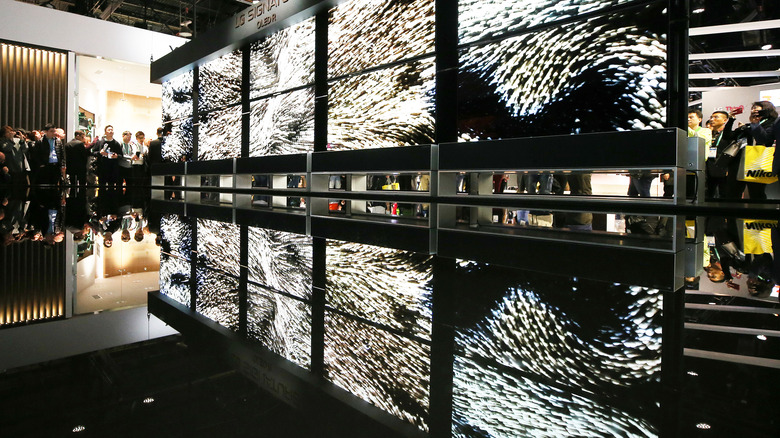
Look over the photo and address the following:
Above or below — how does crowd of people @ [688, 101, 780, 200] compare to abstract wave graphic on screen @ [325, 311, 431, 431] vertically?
above

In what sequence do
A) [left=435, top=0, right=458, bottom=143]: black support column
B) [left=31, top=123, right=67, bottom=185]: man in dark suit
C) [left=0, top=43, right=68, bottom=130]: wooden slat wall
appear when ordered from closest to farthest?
[left=435, top=0, right=458, bottom=143]: black support column, [left=31, top=123, right=67, bottom=185]: man in dark suit, [left=0, top=43, right=68, bottom=130]: wooden slat wall

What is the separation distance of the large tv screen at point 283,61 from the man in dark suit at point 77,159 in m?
5.90

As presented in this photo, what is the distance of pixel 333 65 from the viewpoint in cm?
547

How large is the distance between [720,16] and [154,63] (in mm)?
9507

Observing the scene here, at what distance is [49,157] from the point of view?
415 inches

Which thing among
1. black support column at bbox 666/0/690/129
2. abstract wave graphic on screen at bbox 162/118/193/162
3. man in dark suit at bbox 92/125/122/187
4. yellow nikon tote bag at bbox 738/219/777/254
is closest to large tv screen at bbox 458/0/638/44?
black support column at bbox 666/0/690/129

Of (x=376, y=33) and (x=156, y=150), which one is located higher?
(x=376, y=33)

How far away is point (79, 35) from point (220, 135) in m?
A: 6.89

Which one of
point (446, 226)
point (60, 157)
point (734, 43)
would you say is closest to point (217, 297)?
point (446, 226)

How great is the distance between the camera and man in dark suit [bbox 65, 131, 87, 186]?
34.6 ft

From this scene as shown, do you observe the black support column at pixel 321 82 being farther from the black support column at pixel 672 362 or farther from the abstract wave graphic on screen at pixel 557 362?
the black support column at pixel 672 362

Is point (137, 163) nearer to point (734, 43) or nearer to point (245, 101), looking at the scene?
point (245, 101)

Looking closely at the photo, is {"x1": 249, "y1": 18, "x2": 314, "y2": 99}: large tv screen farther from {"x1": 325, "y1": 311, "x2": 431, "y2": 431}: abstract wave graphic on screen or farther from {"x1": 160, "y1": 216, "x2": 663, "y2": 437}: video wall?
{"x1": 325, "y1": 311, "x2": 431, "y2": 431}: abstract wave graphic on screen

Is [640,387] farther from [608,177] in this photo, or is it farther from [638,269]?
[608,177]
